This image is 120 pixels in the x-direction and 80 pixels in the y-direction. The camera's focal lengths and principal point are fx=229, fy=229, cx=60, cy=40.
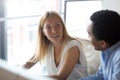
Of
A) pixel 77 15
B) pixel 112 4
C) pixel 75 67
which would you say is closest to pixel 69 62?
pixel 75 67

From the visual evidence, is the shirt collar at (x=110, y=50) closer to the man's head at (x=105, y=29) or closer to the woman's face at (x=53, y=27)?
the man's head at (x=105, y=29)

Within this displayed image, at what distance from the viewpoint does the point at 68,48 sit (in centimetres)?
158

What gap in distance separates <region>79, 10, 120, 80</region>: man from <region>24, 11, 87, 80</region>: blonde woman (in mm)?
334

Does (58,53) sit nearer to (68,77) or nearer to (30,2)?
(68,77)

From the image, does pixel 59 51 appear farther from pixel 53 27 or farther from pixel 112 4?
pixel 112 4

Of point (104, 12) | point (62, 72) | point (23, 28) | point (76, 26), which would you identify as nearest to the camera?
point (104, 12)

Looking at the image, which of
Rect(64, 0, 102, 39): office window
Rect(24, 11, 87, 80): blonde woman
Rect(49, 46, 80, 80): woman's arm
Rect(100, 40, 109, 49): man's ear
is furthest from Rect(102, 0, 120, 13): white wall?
Rect(100, 40, 109, 49): man's ear

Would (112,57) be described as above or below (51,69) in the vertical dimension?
above

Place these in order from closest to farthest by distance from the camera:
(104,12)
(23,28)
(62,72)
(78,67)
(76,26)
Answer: (104,12) < (62,72) < (78,67) < (23,28) < (76,26)

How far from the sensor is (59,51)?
169cm

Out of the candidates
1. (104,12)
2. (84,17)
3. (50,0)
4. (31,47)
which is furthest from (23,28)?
(104,12)

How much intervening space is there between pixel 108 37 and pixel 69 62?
1.40 ft

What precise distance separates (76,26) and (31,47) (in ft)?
2.40

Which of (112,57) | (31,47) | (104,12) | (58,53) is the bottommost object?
(31,47)
